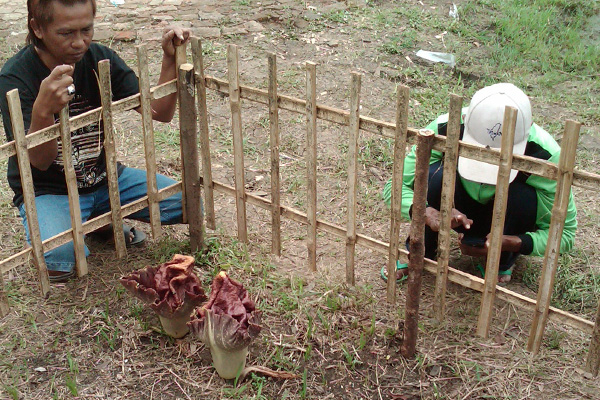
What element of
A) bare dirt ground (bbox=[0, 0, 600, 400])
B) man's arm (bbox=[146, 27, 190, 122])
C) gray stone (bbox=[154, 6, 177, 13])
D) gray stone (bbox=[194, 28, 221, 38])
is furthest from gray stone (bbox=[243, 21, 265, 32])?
man's arm (bbox=[146, 27, 190, 122])

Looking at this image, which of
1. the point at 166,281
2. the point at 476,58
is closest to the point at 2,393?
the point at 166,281

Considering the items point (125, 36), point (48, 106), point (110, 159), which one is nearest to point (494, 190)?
point (110, 159)

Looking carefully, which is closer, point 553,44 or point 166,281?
point 166,281

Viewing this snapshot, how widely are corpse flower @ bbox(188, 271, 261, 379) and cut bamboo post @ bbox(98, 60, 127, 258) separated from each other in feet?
2.80

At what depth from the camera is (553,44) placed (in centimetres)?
648

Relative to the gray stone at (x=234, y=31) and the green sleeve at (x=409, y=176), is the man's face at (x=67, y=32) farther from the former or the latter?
the gray stone at (x=234, y=31)

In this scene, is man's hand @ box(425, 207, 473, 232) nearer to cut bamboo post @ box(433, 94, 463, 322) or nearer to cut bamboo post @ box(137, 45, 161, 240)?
cut bamboo post @ box(433, 94, 463, 322)

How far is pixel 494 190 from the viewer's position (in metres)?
3.33

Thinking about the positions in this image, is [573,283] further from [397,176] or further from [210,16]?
[210,16]

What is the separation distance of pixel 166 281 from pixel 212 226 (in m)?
0.95

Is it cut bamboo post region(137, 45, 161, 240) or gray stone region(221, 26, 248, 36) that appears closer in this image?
cut bamboo post region(137, 45, 161, 240)

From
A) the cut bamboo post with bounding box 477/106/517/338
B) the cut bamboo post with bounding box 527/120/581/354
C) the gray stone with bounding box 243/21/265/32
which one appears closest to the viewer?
the cut bamboo post with bounding box 527/120/581/354

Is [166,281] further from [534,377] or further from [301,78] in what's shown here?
[301,78]

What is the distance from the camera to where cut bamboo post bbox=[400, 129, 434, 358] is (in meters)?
2.76
